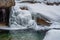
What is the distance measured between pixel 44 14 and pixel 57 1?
135 inches

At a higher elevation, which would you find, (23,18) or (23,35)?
(23,18)

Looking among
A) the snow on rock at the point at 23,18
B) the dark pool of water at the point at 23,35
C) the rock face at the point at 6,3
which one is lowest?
the dark pool of water at the point at 23,35

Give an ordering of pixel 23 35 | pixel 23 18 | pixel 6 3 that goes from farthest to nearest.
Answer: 1. pixel 23 18
2. pixel 6 3
3. pixel 23 35

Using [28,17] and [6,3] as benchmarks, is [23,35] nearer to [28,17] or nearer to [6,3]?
[28,17]

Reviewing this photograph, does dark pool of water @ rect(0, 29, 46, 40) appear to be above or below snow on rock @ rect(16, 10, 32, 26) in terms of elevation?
below

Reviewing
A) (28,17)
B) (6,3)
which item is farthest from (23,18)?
(6,3)

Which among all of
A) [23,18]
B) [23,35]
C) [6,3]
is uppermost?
[6,3]

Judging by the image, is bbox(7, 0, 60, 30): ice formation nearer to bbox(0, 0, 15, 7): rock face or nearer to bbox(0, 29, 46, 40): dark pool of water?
bbox(0, 29, 46, 40): dark pool of water

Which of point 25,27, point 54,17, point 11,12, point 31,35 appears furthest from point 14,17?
point 54,17

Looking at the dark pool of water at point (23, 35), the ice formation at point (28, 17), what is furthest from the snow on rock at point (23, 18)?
the dark pool of water at point (23, 35)

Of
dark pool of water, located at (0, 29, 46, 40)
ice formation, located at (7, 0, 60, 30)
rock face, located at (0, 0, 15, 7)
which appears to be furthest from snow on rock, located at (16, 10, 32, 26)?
rock face, located at (0, 0, 15, 7)

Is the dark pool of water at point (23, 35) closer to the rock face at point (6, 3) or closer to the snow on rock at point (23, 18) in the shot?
the snow on rock at point (23, 18)

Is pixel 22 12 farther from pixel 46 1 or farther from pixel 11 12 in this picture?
pixel 46 1

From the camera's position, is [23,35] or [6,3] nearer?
[23,35]
